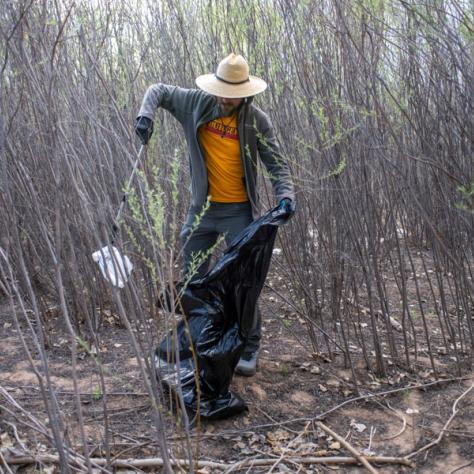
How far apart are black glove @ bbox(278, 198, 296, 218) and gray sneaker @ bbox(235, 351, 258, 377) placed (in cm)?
85

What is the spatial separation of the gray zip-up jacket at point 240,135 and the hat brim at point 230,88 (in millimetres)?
91

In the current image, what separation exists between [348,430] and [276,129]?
6.17 feet

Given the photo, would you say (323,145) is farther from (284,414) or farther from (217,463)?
(217,463)

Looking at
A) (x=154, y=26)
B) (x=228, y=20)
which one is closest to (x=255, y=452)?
(x=228, y=20)

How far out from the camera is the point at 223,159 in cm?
310

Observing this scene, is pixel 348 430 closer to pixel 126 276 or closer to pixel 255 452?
pixel 255 452

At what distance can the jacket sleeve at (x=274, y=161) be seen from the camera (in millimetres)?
2986

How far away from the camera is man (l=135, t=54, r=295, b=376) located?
3.00 meters

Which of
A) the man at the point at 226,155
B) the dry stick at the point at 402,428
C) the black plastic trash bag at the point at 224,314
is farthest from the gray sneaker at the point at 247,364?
the dry stick at the point at 402,428

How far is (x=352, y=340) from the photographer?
3.77 meters

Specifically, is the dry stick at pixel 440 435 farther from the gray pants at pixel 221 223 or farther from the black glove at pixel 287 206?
the black glove at pixel 287 206

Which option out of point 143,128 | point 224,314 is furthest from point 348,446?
point 143,128

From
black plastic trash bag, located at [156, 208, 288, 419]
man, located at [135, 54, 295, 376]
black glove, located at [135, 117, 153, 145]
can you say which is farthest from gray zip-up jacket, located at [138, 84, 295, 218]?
black plastic trash bag, located at [156, 208, 288, 419]

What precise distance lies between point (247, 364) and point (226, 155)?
114cm
